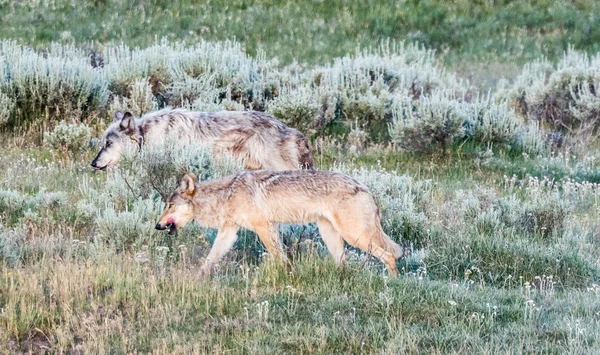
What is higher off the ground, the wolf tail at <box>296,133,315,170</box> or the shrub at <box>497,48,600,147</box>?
the wolf tail at <box>296,133,315,170</box>

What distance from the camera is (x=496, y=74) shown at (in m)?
24.6

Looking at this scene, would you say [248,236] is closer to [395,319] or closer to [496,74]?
[395,319]

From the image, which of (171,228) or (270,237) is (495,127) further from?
(171,228)

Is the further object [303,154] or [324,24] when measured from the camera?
[324,24]

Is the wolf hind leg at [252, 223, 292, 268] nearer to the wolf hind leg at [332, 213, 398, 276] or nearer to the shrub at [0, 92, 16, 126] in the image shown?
the wolf hind leg at [332, 213, 398, 276]

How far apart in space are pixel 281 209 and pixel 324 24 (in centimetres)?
2218

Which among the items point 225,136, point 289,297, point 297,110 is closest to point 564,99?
point 297,110

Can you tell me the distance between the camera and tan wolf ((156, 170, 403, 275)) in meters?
8.26

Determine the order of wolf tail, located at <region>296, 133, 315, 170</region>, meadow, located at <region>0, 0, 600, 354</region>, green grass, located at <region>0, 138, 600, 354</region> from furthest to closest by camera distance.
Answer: wolf tail, located at <region>296, 133, 315, 170</region>, meadow, located at <region>0, 0, 600, 354</region>, green grass, located at <region>0, 138, 600, 354</region>

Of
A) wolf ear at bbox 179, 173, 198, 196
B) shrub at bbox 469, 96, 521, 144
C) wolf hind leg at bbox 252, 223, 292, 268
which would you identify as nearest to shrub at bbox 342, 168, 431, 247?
wolf hind leg at bbox 252, 223, 292, 268

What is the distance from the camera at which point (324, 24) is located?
29953 millimetres

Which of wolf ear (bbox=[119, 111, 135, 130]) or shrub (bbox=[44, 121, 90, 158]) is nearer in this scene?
wolf ear (bbox=[119, 111, 135, 130])

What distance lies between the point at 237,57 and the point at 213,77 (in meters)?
1.22

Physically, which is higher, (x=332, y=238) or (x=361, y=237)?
(x=361, y=237)
